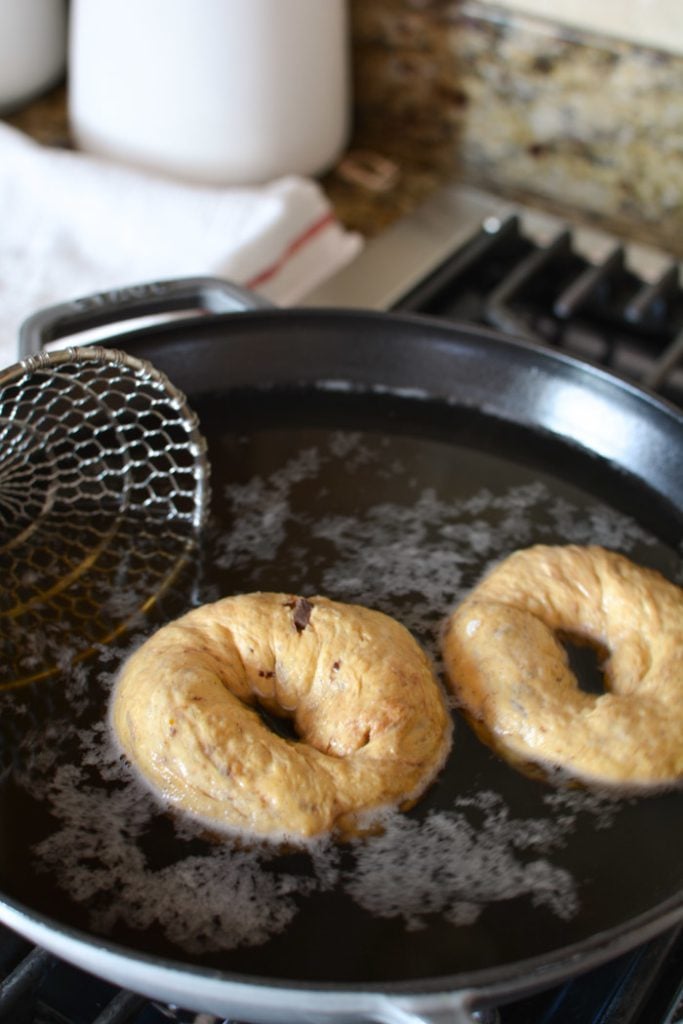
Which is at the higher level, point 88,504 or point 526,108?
point 526,108

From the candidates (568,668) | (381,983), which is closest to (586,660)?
(568,668)

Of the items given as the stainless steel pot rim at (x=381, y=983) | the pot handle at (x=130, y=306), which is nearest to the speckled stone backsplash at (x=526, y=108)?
the pot handle at (x=130, y=306)

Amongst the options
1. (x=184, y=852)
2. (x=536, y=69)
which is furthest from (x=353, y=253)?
(x=184, y=852)

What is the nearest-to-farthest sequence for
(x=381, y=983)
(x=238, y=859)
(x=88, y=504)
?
(x=381, y=983) → (x=238, y=859) → (x=88, y=504)

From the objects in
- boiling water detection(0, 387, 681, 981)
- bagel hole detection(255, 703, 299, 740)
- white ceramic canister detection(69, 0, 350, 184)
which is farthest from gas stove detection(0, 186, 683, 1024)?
bagel hole detection(255, 703, 299, 740)

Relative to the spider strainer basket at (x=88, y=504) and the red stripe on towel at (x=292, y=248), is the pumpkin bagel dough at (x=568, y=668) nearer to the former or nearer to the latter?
the spider strainer basket at (x=88, y=504)

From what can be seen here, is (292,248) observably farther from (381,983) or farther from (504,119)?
(381,983)

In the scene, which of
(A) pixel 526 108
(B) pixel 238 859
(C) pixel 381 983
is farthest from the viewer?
(A) pixel 526 108
